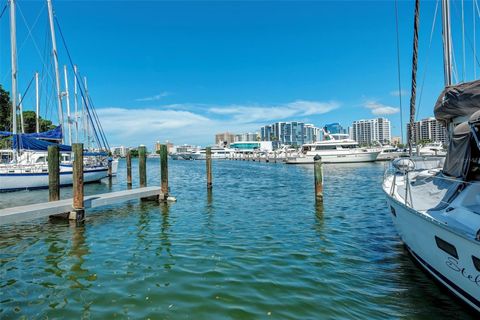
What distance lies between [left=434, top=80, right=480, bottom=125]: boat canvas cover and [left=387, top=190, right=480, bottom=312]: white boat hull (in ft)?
8.16

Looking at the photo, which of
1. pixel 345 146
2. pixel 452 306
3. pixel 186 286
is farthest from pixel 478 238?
pixel 345 146

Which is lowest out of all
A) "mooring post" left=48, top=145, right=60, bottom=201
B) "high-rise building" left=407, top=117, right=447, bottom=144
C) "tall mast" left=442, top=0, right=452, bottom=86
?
"mooring post" left=48, top=145, right=60, bottom=201

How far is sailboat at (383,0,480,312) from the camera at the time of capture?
15.6 feet

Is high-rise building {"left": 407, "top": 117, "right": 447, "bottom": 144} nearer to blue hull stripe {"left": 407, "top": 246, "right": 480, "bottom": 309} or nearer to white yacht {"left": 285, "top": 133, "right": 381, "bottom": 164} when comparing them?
blue hull stripe {"left": 407, "top": 246, "right": 480, "bottom": 309}

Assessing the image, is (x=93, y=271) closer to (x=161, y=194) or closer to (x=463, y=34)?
(x=161, y=194)

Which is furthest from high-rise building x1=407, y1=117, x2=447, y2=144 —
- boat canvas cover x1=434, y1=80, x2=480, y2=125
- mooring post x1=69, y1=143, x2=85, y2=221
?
mooring post x1=69, y1=143, x2=85, y2=221

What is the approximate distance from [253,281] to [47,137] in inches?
1112

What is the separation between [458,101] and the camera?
281 inches

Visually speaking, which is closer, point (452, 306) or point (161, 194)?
point (452, 306)

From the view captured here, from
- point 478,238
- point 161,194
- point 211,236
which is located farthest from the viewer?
point 161,194

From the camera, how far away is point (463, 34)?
34.2ft

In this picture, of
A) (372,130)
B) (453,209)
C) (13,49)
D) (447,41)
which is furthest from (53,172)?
(372,130)

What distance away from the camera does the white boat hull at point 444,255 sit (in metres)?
4.59

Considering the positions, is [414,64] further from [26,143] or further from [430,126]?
[430,126]
